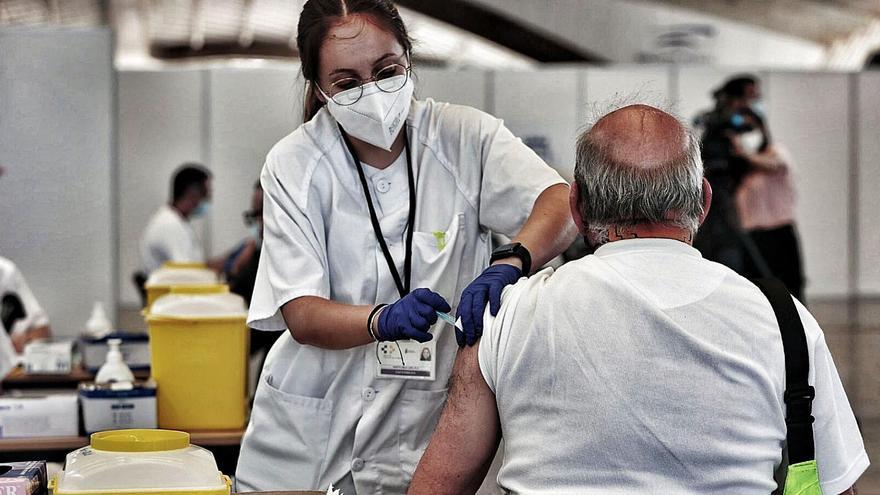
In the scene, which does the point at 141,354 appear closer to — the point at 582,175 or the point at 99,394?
the point at 99,394

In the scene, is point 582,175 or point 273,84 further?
point 273,84

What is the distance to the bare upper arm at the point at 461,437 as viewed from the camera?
1592 millimetres

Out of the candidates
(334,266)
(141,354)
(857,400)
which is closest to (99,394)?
(141,354)

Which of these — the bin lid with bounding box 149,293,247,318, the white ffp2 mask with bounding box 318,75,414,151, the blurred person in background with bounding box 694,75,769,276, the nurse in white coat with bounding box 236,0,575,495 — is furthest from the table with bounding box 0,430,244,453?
the blurred person in background with bounding box 694,75,769,276

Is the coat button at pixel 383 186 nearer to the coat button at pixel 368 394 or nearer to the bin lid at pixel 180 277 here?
the coat button at pixel 368 394

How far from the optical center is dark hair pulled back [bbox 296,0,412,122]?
1.88 metres

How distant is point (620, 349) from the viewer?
145 centimetres

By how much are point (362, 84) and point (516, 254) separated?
1.35 feet

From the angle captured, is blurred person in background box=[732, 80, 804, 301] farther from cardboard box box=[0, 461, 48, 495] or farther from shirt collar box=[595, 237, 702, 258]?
→ cardboard box box=[0, 461, 48, 495]

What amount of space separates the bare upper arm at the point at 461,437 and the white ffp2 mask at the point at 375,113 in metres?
0.50

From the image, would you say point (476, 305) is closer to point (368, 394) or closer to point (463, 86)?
point (368, 394)

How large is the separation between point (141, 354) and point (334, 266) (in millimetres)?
1546

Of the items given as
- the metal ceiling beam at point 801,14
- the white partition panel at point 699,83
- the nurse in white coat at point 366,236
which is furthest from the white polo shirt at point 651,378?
the metal ceiling beam at point 801,14

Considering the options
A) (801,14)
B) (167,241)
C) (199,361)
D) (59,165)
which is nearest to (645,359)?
(199,361)
